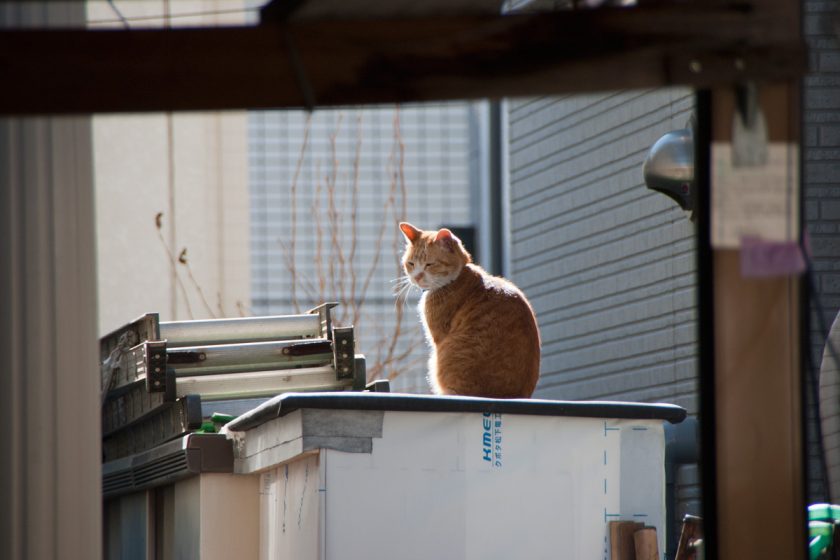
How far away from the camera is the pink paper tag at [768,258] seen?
2.35m

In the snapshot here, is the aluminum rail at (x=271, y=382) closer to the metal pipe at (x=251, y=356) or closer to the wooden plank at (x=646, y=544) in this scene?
the metal pipe at (x=251, y=356)

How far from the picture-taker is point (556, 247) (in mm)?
7734

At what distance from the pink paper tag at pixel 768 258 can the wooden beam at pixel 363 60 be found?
1.15 ft

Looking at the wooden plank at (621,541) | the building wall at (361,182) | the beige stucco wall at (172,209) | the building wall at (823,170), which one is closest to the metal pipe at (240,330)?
the wooden plank at (621,541)

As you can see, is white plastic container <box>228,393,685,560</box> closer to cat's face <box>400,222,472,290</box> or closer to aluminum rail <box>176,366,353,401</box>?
aluminum rail <box>176,366,353,401</box>

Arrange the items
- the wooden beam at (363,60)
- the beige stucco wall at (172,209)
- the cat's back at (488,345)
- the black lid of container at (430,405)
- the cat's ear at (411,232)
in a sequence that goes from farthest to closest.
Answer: the beige stucco wall at (172,209) < the cat's ear at (411,232) < the cat's back at (488,345) < the black lid of container at (430,405) < the wooden beam at (363,60)

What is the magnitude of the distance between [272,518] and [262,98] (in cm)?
213

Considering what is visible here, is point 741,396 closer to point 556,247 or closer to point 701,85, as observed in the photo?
point 701,85

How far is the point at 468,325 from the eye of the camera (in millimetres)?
4402

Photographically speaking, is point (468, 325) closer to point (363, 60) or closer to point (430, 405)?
point (430, 405)

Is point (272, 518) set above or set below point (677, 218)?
below

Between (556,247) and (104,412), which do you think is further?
(556,247)

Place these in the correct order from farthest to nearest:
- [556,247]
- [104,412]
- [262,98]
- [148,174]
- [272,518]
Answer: [148,174] < [556,247] < [104,412] < [272,518] < [262,98]

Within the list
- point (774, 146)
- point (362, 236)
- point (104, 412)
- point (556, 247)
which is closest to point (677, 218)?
point (556, 247)
